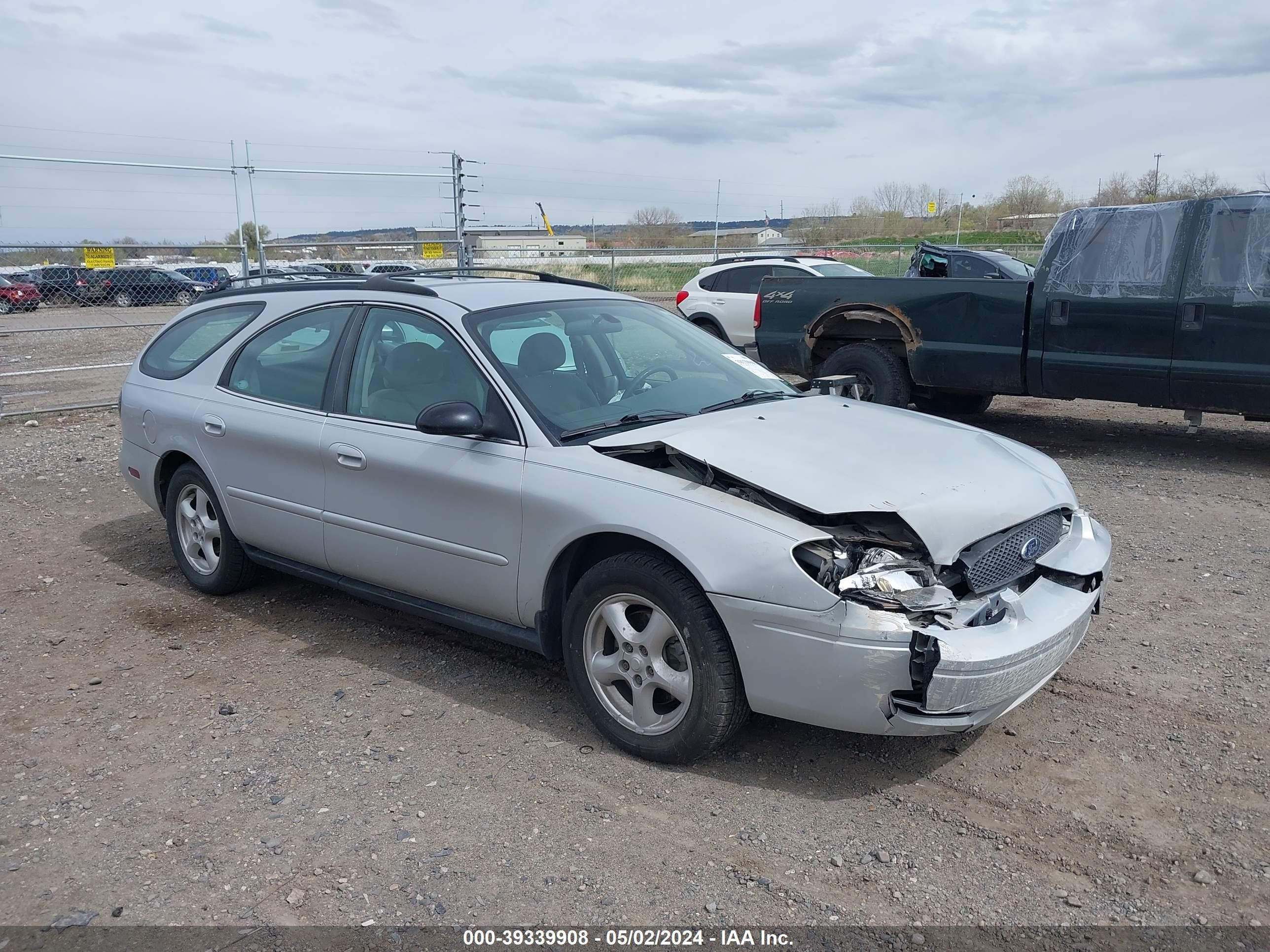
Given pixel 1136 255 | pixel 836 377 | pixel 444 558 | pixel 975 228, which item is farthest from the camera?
pixel 975 228

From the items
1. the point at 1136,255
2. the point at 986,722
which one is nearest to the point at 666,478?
the point at 986,722

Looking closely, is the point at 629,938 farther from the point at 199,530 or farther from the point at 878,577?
the point at 199,530

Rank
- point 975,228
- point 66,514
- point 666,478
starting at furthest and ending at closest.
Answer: point 975,228 < point 66,514 < point 666,478

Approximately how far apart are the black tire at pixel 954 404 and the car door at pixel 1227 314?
255 cm

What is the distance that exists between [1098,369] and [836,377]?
4.08 metres

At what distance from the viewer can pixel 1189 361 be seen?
25.2 ft

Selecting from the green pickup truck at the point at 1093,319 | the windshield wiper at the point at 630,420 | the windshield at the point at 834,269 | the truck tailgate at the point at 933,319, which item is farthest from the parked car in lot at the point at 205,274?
the windshield wiper at the point at 630,420

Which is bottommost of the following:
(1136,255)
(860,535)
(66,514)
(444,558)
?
(66,514)

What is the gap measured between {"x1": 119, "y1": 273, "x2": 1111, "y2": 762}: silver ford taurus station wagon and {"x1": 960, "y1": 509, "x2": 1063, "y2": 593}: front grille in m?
0.01

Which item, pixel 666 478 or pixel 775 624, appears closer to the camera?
pixel 775 624

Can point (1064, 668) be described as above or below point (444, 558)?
below

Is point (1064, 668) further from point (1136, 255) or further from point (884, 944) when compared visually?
point (1136, 255)

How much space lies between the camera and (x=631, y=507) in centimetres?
354

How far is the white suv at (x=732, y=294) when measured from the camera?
14.6 m
